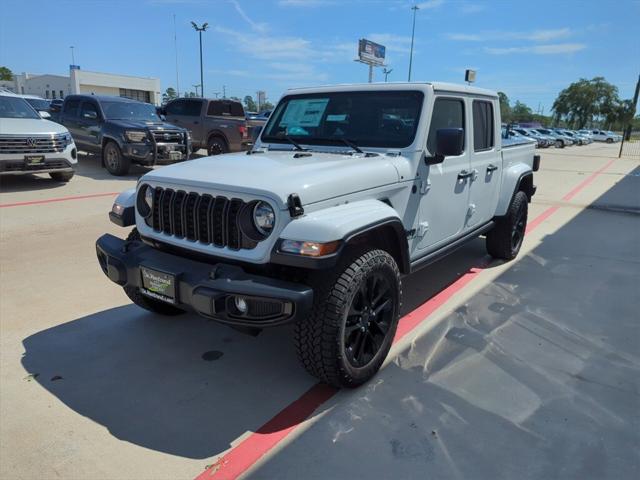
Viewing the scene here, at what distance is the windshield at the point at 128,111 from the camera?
38.8 ft

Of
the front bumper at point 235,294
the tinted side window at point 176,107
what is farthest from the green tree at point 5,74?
the front bumper at point 235,294

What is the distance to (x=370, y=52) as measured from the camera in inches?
1441

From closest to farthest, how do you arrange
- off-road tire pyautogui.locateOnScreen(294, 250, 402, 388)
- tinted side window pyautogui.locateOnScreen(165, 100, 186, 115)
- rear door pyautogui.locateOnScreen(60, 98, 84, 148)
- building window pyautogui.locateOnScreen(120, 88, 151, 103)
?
off-road tire pyautogui.locateOnScreen(294, 250, 402, 388) → rear door pyautogui.locateOnScreen(60, 98, 84, 148) → tinted side window pyautogui.locateOnScreen(165, 100, 186, 115) → building window pyautogui.locateOnScreen(120, 88, 151, 103)

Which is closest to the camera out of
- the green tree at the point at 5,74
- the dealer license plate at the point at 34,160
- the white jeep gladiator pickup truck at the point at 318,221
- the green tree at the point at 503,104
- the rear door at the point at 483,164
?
the white jeep gladiator pickup truck at the point at 318,221

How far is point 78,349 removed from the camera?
3420 millimetres

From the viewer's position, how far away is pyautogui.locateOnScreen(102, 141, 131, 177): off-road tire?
11.2 m

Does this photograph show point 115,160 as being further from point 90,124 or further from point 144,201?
point 144,201

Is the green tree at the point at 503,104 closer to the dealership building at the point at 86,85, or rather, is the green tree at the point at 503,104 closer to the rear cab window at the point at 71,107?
the rear cab window at the point at 71,107

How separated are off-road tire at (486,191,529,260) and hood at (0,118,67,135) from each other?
26.7ft

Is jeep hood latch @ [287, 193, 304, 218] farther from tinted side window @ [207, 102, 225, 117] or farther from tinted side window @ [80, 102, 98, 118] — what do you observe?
tinted side window @ [207, 102, 225, 117]

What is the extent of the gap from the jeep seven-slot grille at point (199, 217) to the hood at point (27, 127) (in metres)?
7.18

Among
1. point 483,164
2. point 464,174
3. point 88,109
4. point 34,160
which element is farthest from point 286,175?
point 88,109

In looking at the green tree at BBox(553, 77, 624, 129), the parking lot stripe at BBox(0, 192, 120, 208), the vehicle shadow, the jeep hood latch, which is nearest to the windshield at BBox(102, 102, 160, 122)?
the parking lot stripe at BBox(0, 192, 120, 208)

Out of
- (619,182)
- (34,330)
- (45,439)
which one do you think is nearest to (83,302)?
(34,330)
